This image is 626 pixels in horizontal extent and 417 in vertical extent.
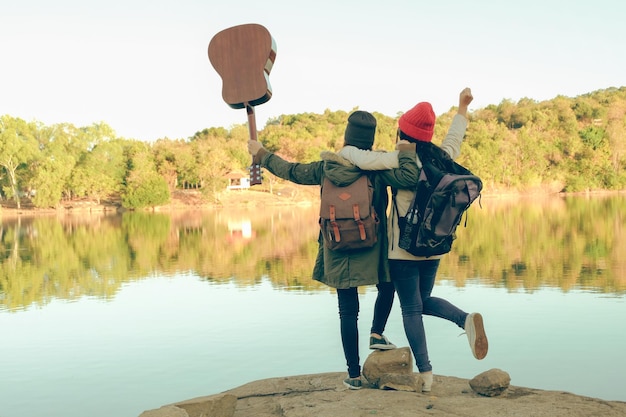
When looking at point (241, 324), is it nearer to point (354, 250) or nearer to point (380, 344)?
point (380, 344)

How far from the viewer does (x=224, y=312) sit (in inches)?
353

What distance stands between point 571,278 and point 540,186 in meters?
59.4

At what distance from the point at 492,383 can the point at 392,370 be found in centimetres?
59

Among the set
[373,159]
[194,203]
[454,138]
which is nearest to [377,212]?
[373,159]

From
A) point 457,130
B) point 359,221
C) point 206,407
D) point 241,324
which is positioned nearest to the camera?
point 206,407

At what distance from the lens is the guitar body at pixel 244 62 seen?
177 inches

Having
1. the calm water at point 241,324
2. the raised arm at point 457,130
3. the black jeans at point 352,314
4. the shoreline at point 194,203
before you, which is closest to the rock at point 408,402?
the black jeans at point 352,314

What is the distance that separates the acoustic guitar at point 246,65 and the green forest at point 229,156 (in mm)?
51257

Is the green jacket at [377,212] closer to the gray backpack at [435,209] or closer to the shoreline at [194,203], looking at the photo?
the gray backpack at [435,209]

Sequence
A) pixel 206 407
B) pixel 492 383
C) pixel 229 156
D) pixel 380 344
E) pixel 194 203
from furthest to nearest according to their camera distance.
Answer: pixel 229 156, pixel 194 203, pixel 380 344, pixel 492 383, pixel 206 407

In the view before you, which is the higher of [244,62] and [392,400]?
[244,62]

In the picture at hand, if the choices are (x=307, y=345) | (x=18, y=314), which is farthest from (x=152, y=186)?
(x=307, y=345)

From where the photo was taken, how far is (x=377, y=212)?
4086 millimetres

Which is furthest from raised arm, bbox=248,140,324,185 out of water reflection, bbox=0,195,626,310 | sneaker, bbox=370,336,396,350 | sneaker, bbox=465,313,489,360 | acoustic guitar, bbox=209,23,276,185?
water reflection, bbox=0,195,626,310
